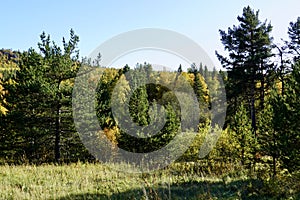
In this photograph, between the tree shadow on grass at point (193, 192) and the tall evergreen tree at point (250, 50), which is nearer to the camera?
the tree shadow on grass at point (193, 192)

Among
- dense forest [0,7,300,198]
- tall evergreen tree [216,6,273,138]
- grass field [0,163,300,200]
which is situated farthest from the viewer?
tall evergreen tree [216,6,273,138]

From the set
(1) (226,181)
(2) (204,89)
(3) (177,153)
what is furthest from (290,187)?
(2) (204,89)

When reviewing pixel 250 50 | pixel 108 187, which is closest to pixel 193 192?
pixel 108 187

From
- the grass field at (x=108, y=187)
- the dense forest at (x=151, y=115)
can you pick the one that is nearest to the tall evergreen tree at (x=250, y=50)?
the dense forest at (x=151, y=115)

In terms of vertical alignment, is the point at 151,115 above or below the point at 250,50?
below

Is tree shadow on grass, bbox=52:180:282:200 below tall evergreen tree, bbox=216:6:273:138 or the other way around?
below

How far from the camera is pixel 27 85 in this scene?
15.3m

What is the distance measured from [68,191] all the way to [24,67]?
1089 centimetres

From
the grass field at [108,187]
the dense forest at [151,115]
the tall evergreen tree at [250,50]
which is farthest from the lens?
the tall evergreen tree at [250,50]

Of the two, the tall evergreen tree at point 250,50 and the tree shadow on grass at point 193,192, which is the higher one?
the tall evergreen tree at point 250,50

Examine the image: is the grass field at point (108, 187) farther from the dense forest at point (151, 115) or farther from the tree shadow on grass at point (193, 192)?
the dense forest at point (151, 115)

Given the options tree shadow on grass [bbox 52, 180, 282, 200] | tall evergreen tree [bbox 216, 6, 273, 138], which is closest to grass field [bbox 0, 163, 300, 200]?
tree shadow on grass [bbox 52, 180, 282, 200]

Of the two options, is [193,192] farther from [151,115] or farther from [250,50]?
[250,50]

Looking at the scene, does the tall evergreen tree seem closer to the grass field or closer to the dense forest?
the dense forest
